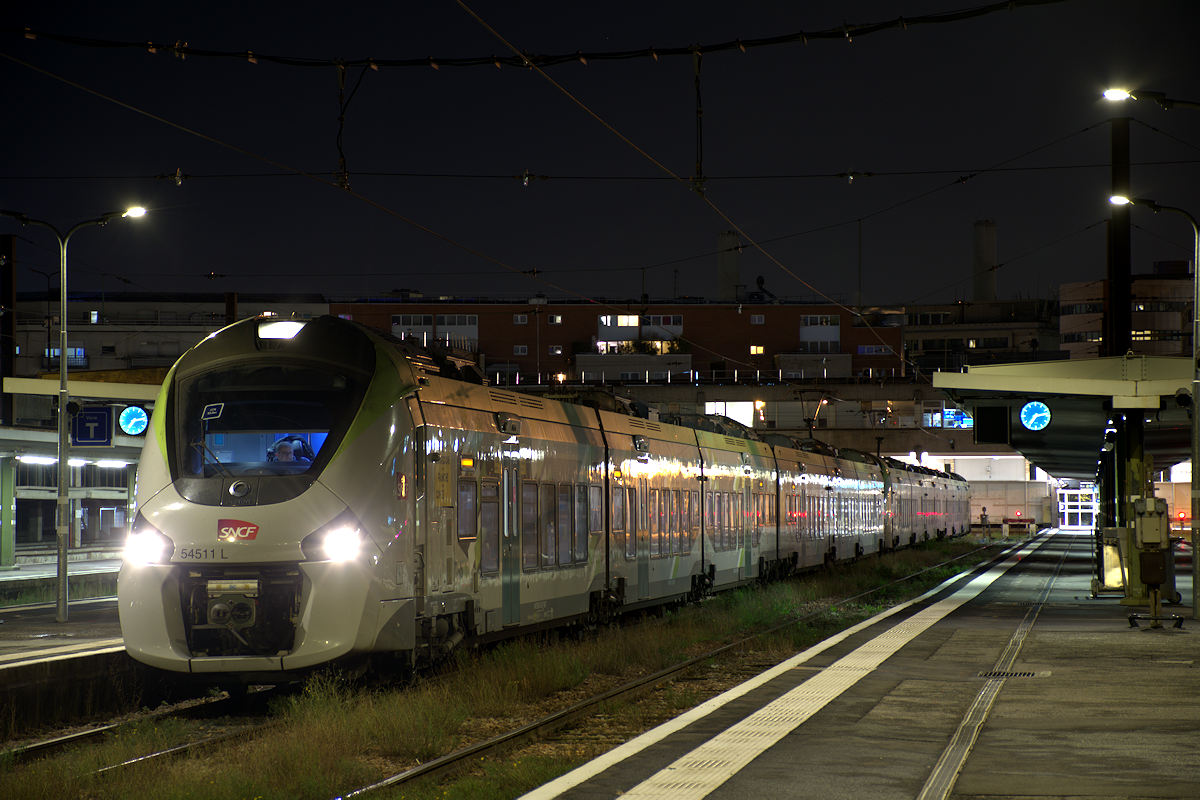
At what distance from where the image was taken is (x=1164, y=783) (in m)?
8.65

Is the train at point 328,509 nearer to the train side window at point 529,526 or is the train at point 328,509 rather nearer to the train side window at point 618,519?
→ the train side window at point 529,526

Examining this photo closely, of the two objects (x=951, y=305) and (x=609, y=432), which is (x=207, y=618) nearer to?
(x=609, y=432)

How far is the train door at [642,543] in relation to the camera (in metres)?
20.4

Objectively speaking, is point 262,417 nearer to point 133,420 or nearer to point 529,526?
point 529,526

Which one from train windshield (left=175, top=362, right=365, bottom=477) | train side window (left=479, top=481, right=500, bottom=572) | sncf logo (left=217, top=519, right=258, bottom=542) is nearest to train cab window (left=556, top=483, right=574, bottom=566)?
train side window (left=479, top=481, right=500, bottom=572)

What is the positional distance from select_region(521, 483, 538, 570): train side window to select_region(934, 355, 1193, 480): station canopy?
9935 millimetres

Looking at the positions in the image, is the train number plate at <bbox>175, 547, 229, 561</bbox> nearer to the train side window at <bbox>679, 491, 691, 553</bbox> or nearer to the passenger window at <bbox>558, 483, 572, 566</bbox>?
A: the passenger window at <bbox>558, 483, 572, 566</bbox>

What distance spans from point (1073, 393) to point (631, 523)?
851cm

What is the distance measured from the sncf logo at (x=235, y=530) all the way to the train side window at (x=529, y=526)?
449 centimetres

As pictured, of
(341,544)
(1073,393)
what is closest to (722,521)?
(1073,393)

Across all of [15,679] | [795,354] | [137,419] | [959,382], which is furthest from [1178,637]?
Answer: [795,354]

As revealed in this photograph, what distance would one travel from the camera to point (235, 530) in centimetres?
1159

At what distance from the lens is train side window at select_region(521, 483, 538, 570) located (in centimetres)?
1555

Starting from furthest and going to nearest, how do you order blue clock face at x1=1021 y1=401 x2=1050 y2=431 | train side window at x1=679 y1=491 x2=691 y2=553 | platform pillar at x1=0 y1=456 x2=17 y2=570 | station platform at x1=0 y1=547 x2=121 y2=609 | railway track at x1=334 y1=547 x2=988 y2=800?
platform pillar at x1=0 y1=456 x2=17 y2=570
station platform at x1=0 y1=547 x2=121 y2=609
blue clock face at x1=1021 y1=401 x2=1050 y2=431
train side window at x1=679 y1=491 x2=691 y2=553
railway track at x1=334 y1=547 x2=988 y2=800
